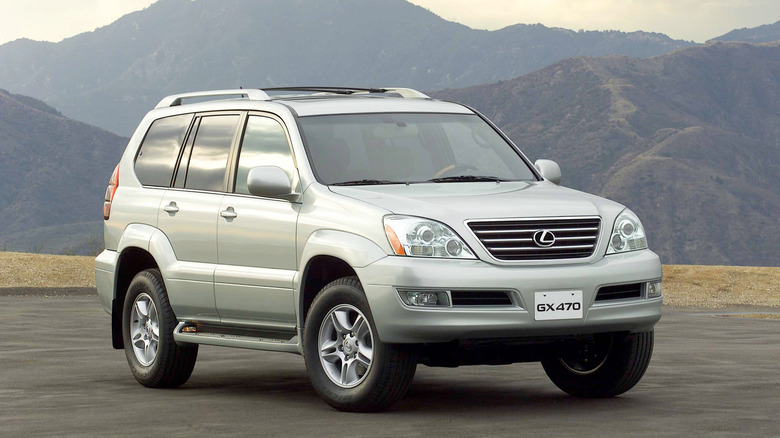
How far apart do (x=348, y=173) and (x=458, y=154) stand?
3.10 feet

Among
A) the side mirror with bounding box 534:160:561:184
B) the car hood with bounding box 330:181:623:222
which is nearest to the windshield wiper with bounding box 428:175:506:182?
the car hood with bounding box 330:181:623:222

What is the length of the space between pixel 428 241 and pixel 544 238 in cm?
74

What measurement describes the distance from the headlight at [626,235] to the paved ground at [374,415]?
41.2 inches

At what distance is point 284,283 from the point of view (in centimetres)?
900

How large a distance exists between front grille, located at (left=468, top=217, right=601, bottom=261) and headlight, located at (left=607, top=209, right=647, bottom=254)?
0.56 feet

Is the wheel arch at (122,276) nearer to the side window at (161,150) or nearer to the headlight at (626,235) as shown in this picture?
the side window at (161,150)

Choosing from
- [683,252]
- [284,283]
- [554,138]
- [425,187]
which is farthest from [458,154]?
[554,138]

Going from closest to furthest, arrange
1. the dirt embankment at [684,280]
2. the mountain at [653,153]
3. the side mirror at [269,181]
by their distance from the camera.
Answer: 1. the side mirror at [269,181]
2. the dirt embankment at [684,280]
3. the mountain at [653,153]

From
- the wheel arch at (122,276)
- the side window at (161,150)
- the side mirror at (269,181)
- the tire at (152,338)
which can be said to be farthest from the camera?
the wheel arch at (122,276)

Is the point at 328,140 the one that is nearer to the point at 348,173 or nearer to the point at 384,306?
the point at 348,173

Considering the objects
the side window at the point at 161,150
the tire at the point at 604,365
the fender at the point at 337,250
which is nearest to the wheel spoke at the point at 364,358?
the fender at the point at 337,250

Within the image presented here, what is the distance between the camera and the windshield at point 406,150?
9250mm

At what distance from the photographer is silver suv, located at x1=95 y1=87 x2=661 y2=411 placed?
318 inches

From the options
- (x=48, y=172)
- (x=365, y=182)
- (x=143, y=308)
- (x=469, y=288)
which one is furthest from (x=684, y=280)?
(x=48, y=172)
